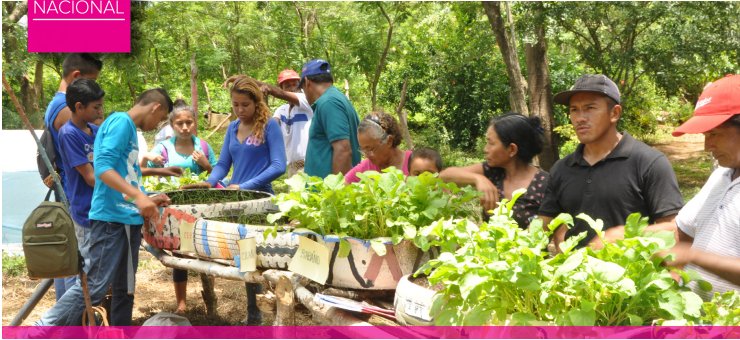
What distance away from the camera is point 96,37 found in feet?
23.9

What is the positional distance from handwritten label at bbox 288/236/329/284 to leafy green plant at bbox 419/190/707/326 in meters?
0.69

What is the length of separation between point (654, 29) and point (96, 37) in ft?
23.6

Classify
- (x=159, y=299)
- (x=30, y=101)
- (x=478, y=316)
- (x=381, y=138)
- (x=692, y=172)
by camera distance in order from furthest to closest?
(x=30, y=101) < (x=692, y=172) < (x=159, y=299) < (x=381, y=138) < (x=478, y=316)

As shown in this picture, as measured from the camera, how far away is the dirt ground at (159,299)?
4.91 m

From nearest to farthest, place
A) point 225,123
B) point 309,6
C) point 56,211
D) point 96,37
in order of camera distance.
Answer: point 56,211 → point 96,37 → point 309,6 → point 225,123

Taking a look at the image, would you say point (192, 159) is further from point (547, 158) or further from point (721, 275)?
point (547, 158)

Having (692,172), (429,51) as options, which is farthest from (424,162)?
(429,51)

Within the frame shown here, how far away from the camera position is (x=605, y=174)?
2.41 m

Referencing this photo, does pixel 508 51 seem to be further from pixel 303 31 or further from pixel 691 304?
pixel 691 304

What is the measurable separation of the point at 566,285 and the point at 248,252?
4.62 feet

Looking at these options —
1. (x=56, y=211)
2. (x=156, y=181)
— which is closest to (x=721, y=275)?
(x=56, y=211)

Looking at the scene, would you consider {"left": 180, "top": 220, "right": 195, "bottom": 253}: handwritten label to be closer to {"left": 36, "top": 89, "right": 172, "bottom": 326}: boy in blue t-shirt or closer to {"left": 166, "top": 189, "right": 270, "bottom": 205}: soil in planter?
{"left": 36, "top": 89, "right": 172, "bottom": 326}: boy in blue t-shirt

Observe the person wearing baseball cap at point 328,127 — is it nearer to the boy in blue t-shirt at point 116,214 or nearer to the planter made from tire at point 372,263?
the boy in blue t-shirt at point 116,214

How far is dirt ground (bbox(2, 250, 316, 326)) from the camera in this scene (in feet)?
16.1
